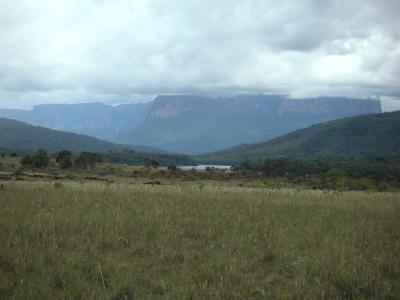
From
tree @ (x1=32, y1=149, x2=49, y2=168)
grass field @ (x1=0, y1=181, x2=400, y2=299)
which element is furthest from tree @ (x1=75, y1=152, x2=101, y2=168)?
grass field @ (x1=0, y1=181, x2=400, y2=299)

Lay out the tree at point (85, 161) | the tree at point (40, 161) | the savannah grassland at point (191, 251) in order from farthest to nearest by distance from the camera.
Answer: the tree at point (85, 161)
the tree at point (40, 161)
the savannah grassland at point (191, 251)

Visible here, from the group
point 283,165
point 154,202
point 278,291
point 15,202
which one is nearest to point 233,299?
point 278,291

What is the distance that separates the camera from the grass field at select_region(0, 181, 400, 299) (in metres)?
7.16

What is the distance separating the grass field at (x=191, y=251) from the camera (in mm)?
7156

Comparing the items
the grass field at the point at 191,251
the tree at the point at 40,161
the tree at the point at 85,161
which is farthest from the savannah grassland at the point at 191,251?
the tree at the point at 85,161

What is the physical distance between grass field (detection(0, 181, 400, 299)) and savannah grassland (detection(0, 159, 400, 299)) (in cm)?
2

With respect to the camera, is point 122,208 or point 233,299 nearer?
point 233,299

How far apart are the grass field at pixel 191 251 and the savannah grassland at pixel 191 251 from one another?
22 millimetres

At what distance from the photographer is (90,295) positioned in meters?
6.82

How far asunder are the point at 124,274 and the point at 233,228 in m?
4.04

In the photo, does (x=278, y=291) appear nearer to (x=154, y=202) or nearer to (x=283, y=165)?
(x=154, y=202)

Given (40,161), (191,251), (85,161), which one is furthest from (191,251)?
(85,161)

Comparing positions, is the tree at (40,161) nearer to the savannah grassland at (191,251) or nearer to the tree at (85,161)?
the tree at (85,161)

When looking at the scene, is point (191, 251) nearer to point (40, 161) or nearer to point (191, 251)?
point (191, 251)
